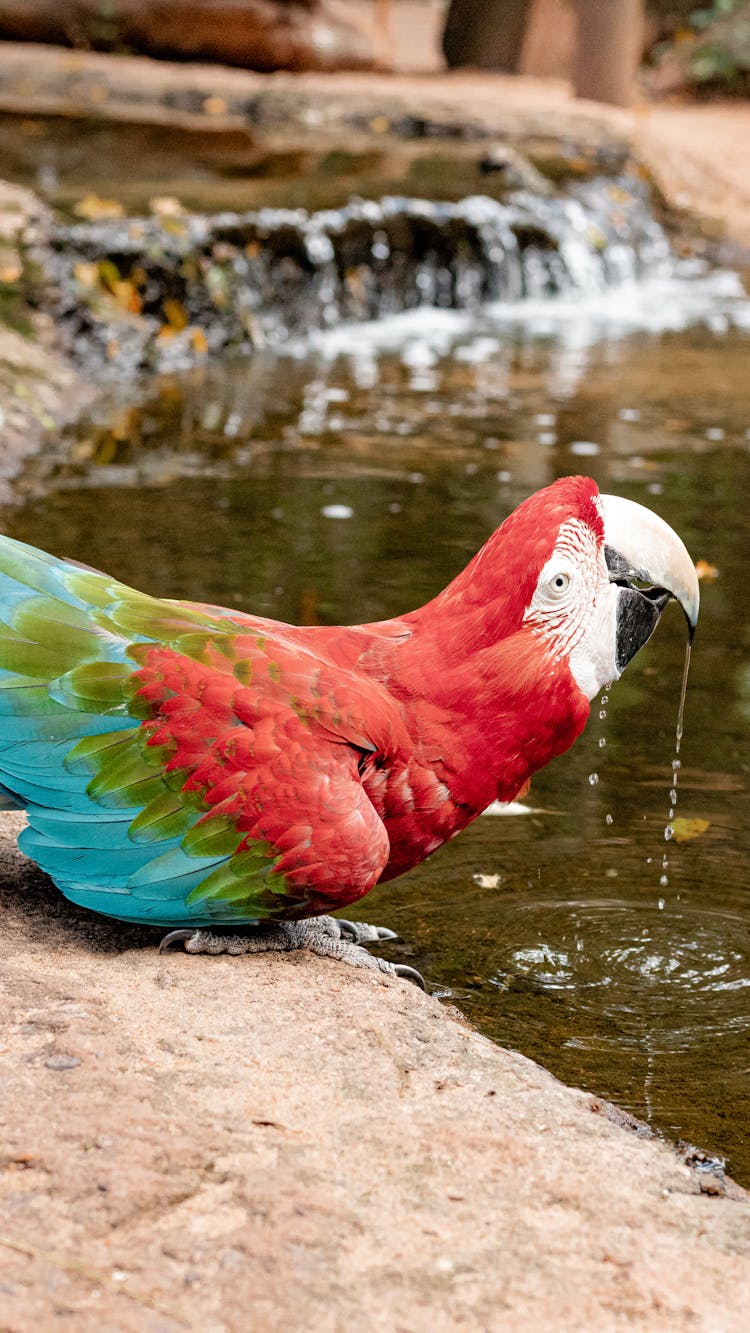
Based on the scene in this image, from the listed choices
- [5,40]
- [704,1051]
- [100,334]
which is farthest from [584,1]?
[704,1051]

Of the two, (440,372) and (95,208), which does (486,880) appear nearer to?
(440,372)

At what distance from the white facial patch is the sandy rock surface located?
693 millimetres

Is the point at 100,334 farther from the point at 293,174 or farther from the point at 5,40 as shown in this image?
the point at 5,40

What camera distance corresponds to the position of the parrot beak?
2.71 metres

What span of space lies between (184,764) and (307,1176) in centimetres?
77

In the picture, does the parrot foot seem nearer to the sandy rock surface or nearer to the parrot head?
the sandy rock surface

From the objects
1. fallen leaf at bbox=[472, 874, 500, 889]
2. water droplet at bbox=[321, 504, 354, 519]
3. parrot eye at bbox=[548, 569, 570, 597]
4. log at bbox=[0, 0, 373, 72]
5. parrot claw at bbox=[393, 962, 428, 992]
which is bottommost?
fallen leaf at bbox=[472, 874, 500, 889]

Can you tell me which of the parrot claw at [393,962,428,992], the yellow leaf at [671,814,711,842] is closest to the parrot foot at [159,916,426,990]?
the parrot claw at [393,962,428,992]

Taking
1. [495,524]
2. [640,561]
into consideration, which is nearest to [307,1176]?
[640,561]

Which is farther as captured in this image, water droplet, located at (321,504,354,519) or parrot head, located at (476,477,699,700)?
water droplet, located at (321,504,354,519)

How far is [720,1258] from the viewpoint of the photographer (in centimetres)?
202

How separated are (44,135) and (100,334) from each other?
13.9 feet

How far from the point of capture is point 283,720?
259cm

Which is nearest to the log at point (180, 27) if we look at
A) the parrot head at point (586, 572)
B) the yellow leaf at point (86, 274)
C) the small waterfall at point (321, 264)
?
the small waterfall at point (321, 264)
